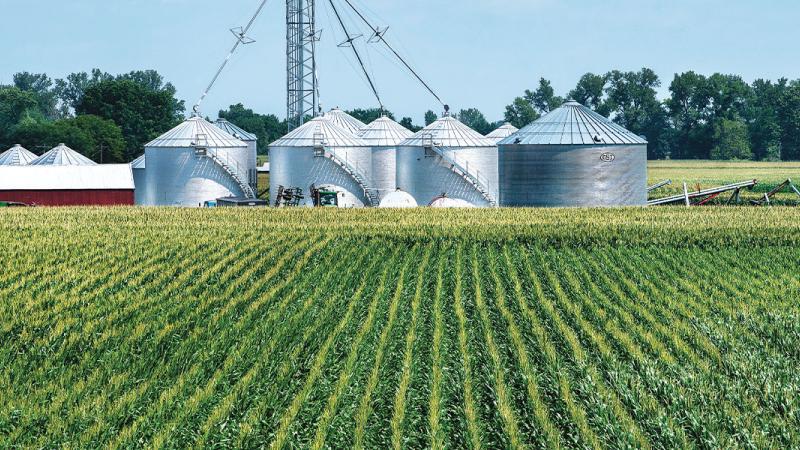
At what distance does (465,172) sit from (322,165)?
8996 mm

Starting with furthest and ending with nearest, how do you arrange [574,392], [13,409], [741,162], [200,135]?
[741,162]
[200,135]
[574,392]
[13,409]

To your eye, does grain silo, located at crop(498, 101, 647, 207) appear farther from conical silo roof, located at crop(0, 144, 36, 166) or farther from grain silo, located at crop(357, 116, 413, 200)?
conical silo roof, located at crop(0, 144, 36, 166)

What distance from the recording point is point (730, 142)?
144875mm

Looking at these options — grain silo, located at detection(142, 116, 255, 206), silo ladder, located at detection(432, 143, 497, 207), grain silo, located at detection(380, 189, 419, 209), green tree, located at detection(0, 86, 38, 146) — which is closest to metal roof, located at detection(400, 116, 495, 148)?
silo ladder, located at detection(432, 143, 497, 207)

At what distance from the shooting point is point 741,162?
140m

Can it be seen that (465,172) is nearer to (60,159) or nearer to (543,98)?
(60,159)

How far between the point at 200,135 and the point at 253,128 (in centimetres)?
10722

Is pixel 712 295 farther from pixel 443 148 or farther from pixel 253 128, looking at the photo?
pixel 253 128

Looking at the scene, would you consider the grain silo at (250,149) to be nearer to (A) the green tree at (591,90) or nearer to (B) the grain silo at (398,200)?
(B) the grain silo at (398,200)

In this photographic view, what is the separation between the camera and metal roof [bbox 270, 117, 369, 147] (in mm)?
65562

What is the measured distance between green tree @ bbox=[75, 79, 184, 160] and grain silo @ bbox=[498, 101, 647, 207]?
292ft

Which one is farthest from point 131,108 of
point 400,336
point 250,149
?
point 400,336

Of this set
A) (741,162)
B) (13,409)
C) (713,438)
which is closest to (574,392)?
(713,438)

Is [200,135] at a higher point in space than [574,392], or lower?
higher
